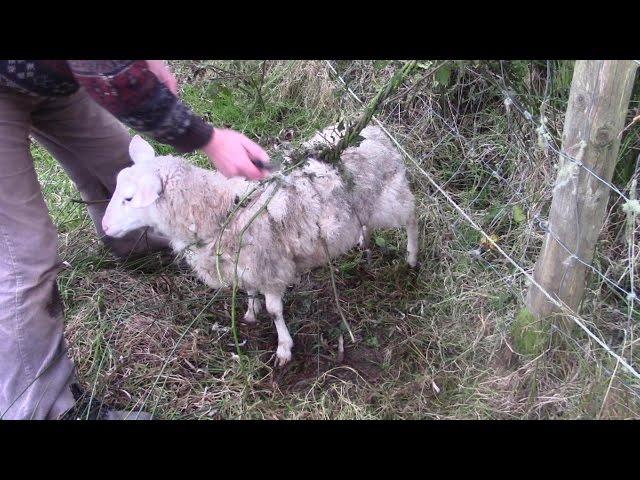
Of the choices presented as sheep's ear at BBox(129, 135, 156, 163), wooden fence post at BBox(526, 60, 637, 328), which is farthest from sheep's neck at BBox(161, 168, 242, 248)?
wooden fence post at BBox(526, 60, 637, 328)

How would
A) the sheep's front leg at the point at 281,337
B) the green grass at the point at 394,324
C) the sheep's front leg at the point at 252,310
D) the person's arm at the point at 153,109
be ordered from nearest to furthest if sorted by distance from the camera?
the person's arm at the point at 153,109, the green grass at the point at 394,324, the sheep's front leg at the point at 281,337, the sheep's front leg at the point at 252,310

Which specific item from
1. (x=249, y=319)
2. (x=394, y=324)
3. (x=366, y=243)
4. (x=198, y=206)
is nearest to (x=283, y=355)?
(x=249, y=319)

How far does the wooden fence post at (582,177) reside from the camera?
175 centimetres

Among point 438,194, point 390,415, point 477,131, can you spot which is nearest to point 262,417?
point 390,415

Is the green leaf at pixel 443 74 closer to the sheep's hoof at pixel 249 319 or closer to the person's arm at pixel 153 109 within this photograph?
the person's arm at pixel 153 109

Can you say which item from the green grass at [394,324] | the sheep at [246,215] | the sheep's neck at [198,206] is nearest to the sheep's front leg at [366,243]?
the green grass at [394,324]

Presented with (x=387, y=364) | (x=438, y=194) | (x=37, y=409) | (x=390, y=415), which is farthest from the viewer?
(x=438, y=194)

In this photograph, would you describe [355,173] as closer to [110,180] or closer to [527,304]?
[527,304]

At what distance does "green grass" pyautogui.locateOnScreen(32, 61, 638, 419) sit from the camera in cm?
233

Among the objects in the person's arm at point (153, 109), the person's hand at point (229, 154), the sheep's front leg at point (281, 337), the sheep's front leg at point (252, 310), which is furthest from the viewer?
the sheep's front leg at point (252, 310)

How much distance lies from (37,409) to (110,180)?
126 centimetres

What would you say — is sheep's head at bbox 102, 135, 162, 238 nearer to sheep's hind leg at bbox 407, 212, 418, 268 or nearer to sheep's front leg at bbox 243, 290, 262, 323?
sheep's front leg at bbox 243, 290, 262, 323

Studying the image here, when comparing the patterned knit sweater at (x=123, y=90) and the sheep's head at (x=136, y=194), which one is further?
the sheep's head at (x=136, y=194)

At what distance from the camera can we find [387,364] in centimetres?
271
